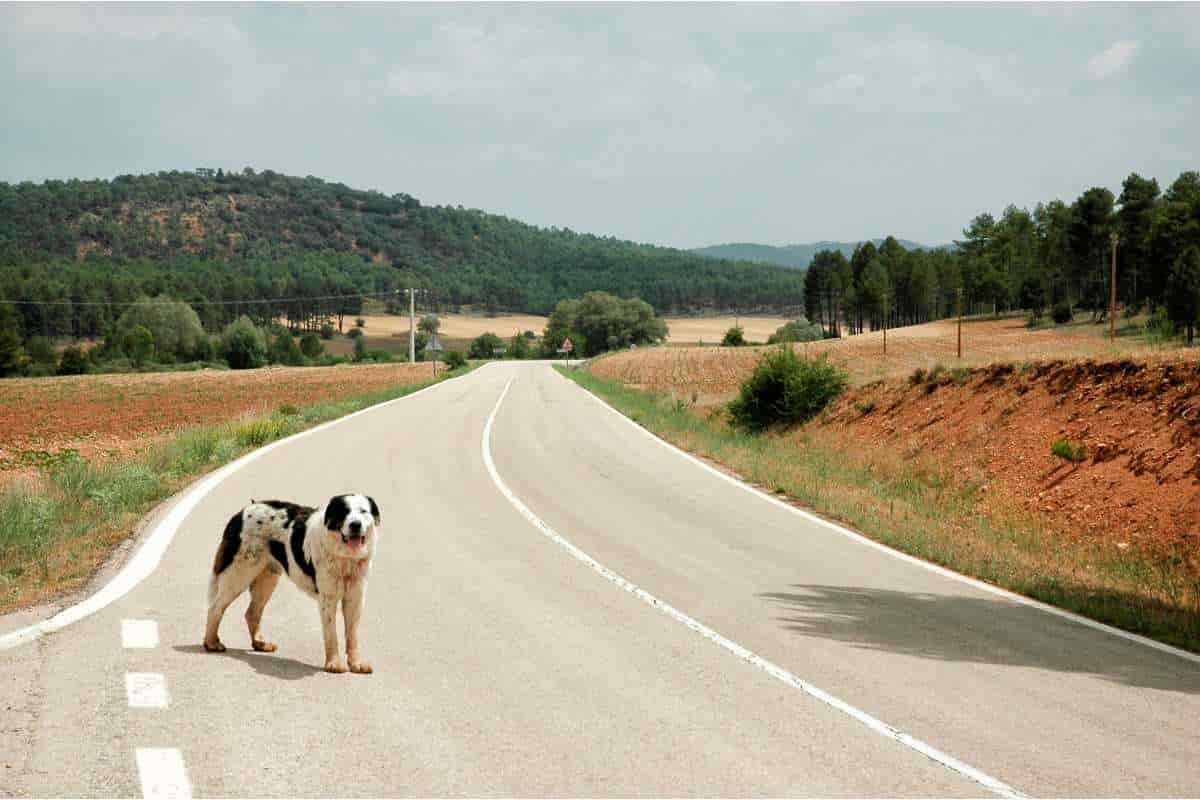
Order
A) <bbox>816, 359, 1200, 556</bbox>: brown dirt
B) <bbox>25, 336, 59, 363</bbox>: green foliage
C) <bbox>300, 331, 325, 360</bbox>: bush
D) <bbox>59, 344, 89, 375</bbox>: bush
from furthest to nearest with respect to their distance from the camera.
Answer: <bbox>300, 331, 325, 360</bbox>: bush < <bbox>25, 336, 59, 363</bbox>: green foliage < <bbox>59, 344, 89, 375</bbox>: bush < <bbox>816, 359, 1200, 556</bbox>: brown dirt

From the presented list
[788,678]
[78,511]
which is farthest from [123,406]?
[788,678]

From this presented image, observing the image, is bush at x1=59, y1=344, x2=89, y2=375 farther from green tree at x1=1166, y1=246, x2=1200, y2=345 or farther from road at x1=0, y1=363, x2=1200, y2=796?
road at x1=0, y1=363, x2=1200, y2=796

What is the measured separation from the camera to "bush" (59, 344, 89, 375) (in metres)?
116

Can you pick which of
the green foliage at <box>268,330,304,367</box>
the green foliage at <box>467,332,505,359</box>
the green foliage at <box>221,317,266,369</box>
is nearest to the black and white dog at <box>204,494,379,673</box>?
the green foliage at <box>221,317,266,369</box>

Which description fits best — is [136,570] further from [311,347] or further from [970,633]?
[311,347]

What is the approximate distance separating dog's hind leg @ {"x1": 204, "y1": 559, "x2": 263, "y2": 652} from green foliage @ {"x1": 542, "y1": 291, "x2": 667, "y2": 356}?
15139cm

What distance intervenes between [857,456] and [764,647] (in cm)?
1831

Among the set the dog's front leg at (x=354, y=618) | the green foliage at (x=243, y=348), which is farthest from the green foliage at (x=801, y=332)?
the dog's front leg at (x=354, y=618)

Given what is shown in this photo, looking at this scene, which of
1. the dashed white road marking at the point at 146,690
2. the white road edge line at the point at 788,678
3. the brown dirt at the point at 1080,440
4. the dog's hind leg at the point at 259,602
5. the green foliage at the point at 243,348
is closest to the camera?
the white road edge line at the point at 788,678

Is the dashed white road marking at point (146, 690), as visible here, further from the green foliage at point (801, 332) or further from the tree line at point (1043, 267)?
A: the green foliage at point (801, 332)

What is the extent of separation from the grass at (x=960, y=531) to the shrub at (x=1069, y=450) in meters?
1.49

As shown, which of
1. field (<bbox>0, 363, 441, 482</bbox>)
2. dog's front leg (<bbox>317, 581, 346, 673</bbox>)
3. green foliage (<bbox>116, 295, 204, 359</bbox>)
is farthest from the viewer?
green foliage (<bbox>116, 295, 204, 359</bbox>)

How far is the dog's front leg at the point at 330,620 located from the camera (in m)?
6.43

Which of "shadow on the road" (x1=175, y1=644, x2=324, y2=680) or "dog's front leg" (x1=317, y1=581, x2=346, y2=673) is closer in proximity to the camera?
"dog's front leg" (x1=317, y1=581, x2=346, y2=673)
